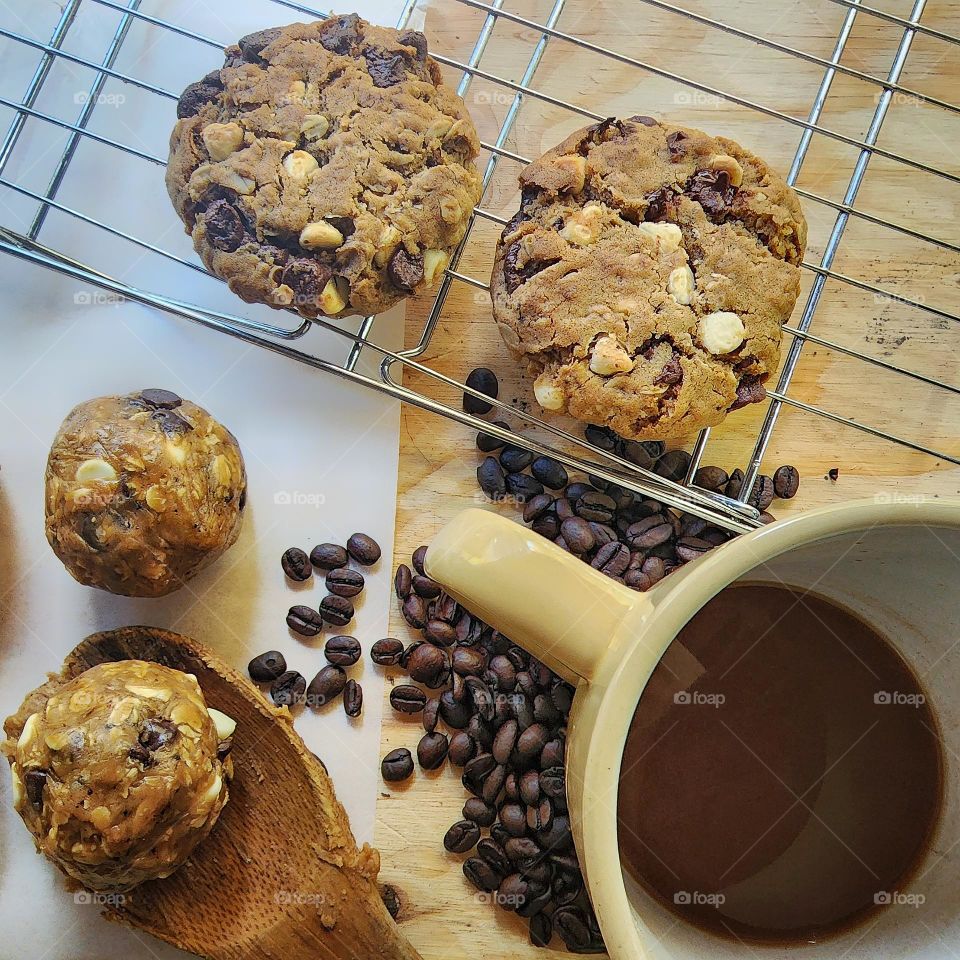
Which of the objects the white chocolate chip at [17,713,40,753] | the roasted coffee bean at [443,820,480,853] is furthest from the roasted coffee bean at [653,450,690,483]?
the white chocolate chip at [17,713,40,753]

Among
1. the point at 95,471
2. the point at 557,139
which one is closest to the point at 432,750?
the point at 95,471

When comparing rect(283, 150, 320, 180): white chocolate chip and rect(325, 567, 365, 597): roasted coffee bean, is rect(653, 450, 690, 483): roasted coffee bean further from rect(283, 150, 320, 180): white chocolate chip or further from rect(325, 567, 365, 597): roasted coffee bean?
rect(283, 150, 320, 180): white chocolate chip

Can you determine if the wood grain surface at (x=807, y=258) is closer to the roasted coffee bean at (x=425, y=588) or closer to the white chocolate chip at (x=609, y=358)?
the roasted coffee bean at (x=425, y=588)

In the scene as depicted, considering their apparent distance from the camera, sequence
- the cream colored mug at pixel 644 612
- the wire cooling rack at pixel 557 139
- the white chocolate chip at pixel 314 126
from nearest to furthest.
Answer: the cream colored mug at pixel 644 612 < the white chocolate chip at pixel 314 126 < the wire cooling rack at pixel 557 139

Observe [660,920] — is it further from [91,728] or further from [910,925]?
[91,728]

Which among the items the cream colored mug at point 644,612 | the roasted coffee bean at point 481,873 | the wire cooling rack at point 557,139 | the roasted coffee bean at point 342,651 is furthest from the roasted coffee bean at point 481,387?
the roasted coffee bean at point 481,873

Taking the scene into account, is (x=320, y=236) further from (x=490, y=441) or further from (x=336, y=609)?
(x=336, y=609)
